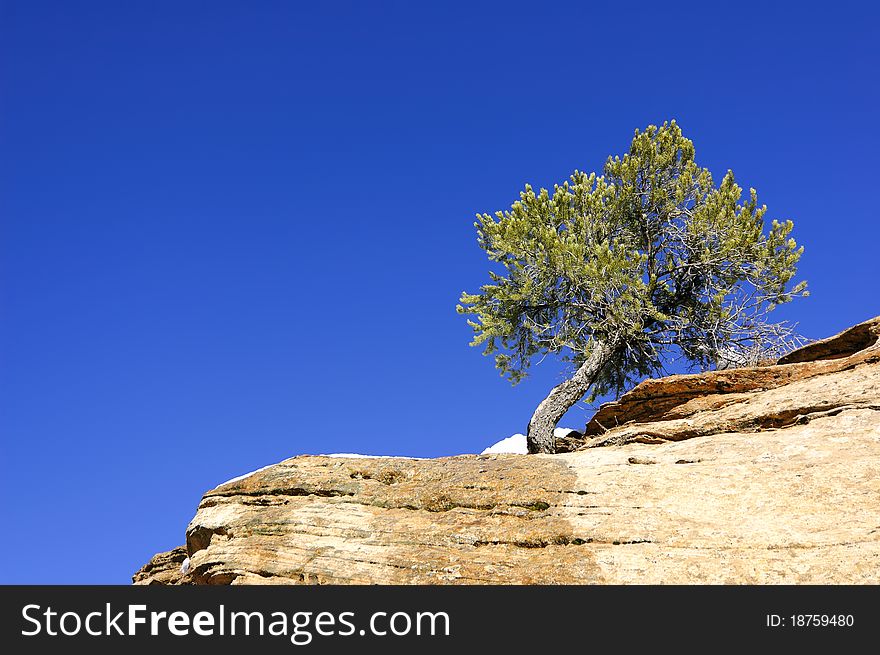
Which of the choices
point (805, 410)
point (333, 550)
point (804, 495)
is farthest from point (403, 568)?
point (805, 410)

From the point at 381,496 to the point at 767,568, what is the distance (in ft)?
22.3

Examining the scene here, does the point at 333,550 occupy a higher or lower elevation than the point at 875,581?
higher

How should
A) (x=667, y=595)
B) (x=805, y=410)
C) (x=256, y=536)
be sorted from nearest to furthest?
(x=667, y=595), (x=256, y=536), (x=805, y=410)

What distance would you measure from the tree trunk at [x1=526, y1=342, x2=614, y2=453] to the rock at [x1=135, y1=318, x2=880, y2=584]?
4.52 metres

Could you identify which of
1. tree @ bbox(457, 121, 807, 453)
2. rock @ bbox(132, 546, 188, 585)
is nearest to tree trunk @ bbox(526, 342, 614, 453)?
tree @ bbox(457, 121, 807, 453)

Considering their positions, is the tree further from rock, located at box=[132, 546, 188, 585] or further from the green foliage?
rock, located at box=[132, 546, 188, 585]

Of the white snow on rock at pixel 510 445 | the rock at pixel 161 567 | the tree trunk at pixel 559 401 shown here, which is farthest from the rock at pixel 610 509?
the white snow on rock at pixel 510 445

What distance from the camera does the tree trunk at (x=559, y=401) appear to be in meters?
22.8

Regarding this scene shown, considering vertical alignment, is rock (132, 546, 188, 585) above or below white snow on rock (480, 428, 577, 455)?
below

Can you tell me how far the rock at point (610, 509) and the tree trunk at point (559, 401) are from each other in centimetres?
452

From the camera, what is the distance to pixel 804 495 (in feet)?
43.9

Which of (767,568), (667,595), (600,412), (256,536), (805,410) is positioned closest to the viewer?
(667,595)

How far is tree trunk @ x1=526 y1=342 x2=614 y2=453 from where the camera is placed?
22.8 metres

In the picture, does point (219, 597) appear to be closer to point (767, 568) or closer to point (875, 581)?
point (767, 568)
